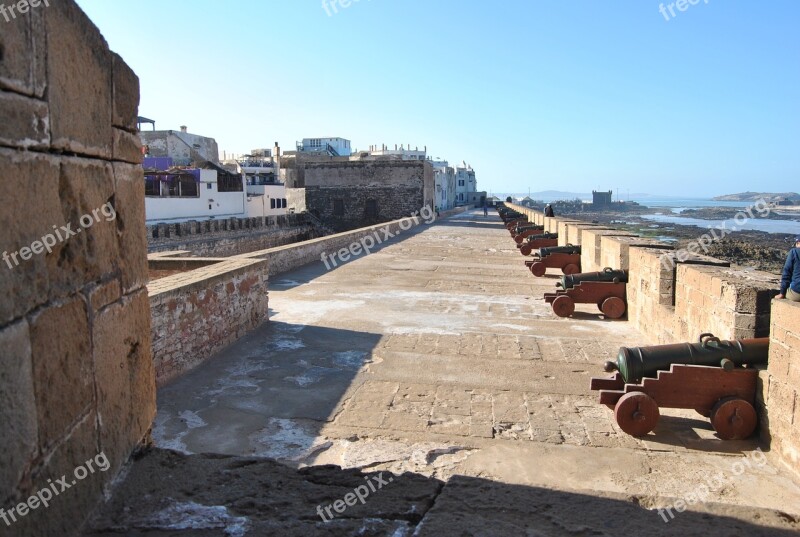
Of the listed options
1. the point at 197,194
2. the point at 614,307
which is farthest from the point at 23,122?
the point at 197,194

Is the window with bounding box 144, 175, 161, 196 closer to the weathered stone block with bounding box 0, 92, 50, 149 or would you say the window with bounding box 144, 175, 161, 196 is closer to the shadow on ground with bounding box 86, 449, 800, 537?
the shadow on ground with bounding box 86, 449, 800, 537

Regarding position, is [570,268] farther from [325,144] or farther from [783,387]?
[325,144]

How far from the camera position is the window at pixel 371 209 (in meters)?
38.3

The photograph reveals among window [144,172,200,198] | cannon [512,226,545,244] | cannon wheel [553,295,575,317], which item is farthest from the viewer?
window [144,172,200,198]

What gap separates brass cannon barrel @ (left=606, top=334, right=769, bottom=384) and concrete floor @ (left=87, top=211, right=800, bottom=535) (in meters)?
0.42

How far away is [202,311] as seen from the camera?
558 cm

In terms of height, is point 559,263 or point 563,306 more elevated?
point 559,263

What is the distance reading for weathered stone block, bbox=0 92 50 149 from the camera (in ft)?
4.64

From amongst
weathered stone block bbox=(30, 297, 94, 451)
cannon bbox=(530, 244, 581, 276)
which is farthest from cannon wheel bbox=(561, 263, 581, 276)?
weathered stone block bbox=(30, 297, 94, 451)

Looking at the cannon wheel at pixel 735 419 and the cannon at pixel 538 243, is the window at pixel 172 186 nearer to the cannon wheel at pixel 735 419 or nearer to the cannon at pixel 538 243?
→ the cannon at pixel 538 243

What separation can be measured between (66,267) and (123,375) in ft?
1.88

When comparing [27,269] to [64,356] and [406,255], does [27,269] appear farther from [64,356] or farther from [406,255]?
[406,255]

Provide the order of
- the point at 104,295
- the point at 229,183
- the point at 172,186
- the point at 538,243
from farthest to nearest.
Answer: the point at 229,183 < the point at 172,186 < the point at 538,243 < the point at 104,295

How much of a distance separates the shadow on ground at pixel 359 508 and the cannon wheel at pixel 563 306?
19.0 ft
